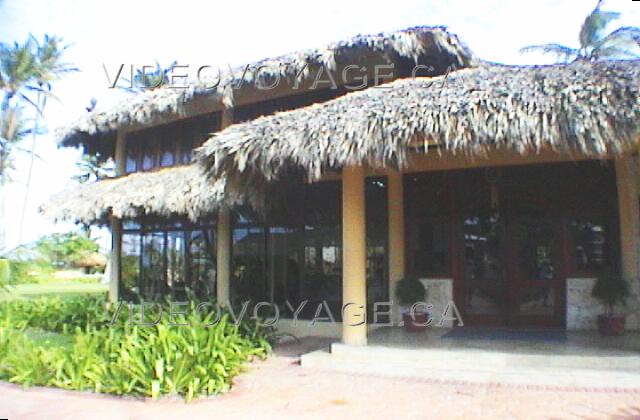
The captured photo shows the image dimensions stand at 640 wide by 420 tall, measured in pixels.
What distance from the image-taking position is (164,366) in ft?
20.1

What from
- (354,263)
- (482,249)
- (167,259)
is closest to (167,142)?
(167,259)

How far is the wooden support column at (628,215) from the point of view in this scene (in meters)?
8.75

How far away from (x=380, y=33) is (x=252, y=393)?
5.87m

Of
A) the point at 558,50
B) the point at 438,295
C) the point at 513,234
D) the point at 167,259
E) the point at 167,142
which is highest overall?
the point at 558,50

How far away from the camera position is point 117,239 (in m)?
13.2

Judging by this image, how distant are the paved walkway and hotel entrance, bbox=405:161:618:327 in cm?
334

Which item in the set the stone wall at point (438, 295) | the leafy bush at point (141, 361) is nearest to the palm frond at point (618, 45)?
the stone wall at point (438, 295)

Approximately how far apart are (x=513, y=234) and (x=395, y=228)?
1.96 m

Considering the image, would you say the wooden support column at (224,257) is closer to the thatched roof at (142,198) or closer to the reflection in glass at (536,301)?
the thatched roof at (142,198)

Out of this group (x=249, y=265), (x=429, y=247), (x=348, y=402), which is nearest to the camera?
(x=348, y=402)

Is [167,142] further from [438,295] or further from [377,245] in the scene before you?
[438,295]

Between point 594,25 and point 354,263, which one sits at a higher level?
point 594,25

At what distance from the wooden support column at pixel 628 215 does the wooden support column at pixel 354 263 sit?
4.24m

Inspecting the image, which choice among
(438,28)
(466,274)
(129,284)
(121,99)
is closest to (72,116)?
(121,99)
